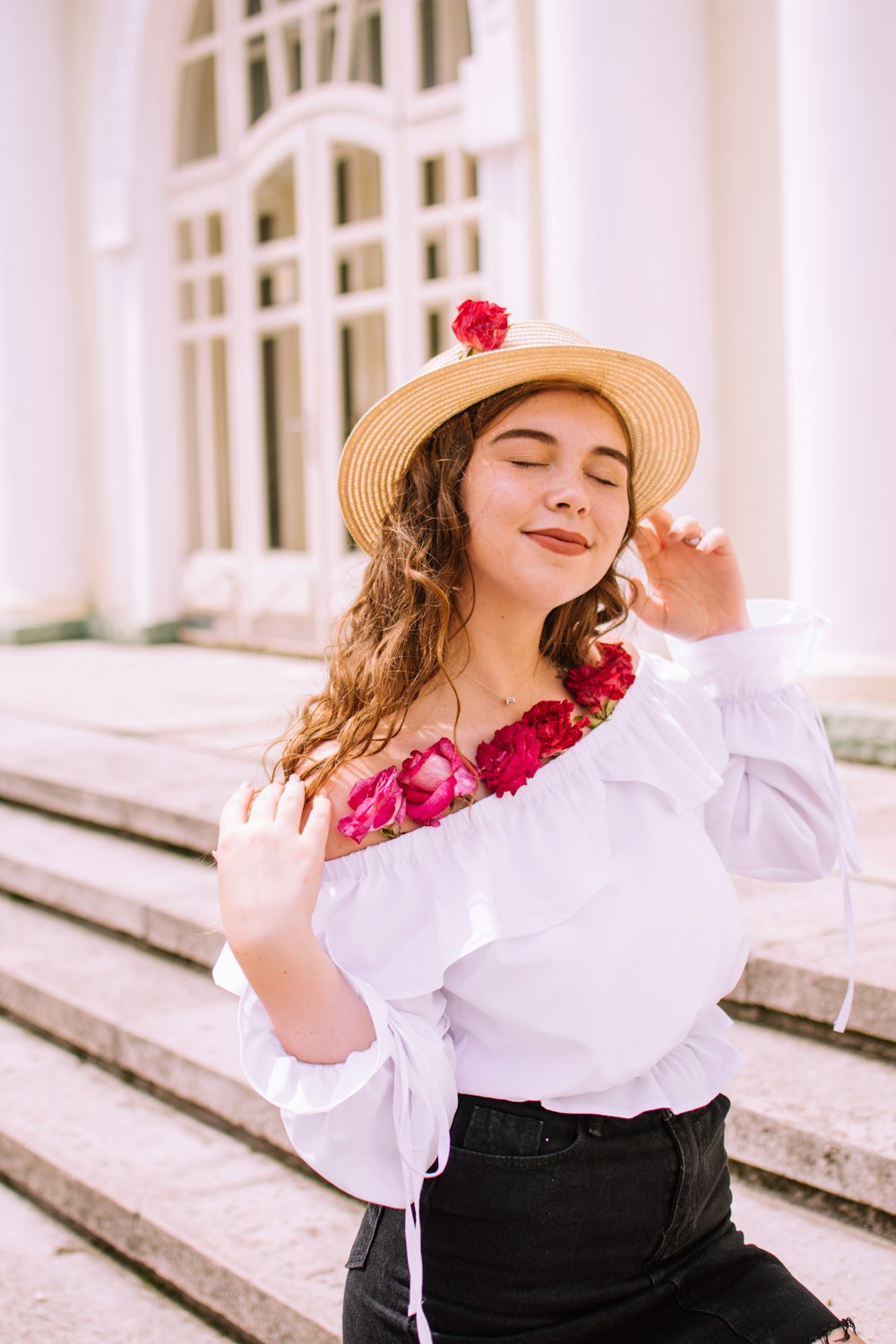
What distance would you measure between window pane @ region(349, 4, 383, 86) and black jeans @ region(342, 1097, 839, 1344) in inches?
242

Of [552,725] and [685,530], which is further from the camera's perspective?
[685,530]

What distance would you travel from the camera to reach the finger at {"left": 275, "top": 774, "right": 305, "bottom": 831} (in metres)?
1.41

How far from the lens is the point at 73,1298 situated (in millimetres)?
2562

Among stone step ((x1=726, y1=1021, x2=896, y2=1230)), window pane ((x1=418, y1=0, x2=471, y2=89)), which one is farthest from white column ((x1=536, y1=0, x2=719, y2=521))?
stone step ((x1=726, y1=1021, x2=896, y2=1230))

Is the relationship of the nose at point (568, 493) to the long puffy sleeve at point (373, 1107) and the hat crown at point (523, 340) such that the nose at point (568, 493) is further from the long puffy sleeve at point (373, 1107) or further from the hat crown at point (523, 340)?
the long puffy sleeve at point (373, 1107)

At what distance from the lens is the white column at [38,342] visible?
8.16m

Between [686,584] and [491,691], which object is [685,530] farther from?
[491,691]

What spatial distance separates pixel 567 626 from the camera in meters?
1.80

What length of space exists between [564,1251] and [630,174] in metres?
3.91

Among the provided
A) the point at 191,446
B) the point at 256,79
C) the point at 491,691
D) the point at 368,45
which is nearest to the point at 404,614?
the point at 491,691

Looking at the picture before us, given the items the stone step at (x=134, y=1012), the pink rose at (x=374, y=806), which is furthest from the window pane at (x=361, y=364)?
the pink rose at (x=374, y=806)

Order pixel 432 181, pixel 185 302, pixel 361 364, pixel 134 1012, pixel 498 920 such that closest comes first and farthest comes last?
pixel 498 920
pixel 134 1012
pixel 432 181
pixel 361 364
pixel 185 302

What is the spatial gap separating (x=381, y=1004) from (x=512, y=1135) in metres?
0.24

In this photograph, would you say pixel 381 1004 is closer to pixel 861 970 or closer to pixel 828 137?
pixel 861 970
